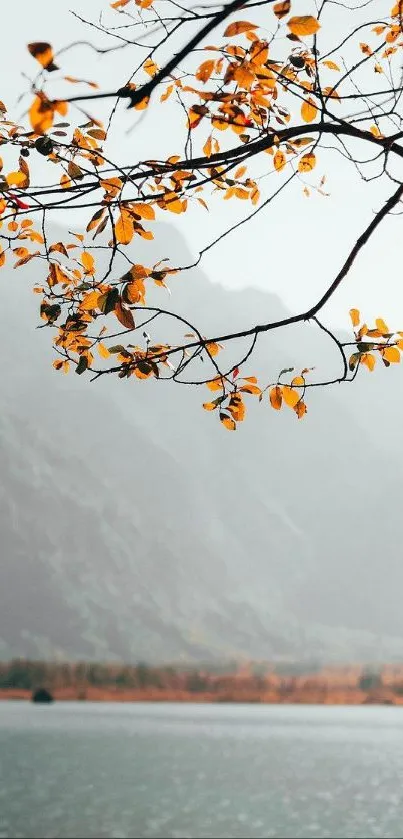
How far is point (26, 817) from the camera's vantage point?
57.9 ft

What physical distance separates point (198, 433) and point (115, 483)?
1523cm

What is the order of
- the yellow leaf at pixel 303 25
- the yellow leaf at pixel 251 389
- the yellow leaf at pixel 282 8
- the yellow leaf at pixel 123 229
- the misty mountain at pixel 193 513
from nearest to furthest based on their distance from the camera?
the yellow leaf at pixel 303 25 < the yellow leaf at pixel 282 8 < the yellow leaf at pixel 123 229 < the yellow leaf at pixel 251 389 < the misty mountain at pixel 193 513

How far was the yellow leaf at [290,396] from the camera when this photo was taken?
415cm

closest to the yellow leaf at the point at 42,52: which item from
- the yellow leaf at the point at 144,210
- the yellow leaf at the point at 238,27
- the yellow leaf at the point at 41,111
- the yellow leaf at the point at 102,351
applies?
the yellow leaf at the point at 41,111

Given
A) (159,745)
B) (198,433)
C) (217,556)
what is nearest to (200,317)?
(198,433)

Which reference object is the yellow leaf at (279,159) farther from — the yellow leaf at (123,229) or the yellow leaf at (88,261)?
the yellow leaf at (123,229)

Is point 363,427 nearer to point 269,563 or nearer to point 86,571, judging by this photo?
point 269,563

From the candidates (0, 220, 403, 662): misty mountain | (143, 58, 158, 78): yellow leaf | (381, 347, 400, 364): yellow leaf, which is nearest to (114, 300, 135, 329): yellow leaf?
(381, 347, 400, 364): yellow leaf

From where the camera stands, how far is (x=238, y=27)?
232cm

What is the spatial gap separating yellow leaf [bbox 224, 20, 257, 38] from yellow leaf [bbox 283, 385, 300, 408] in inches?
80.8

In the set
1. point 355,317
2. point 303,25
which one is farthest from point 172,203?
point 303,25

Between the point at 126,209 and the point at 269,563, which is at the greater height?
the point at 269,563

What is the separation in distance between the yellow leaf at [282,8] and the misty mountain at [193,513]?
81029 mm

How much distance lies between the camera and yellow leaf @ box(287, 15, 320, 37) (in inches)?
101
